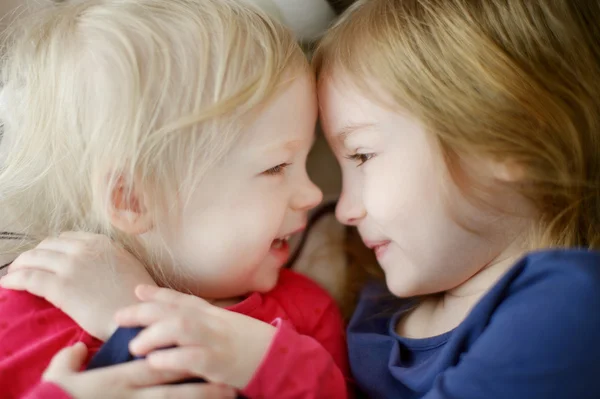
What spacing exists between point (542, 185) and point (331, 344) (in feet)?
1.40

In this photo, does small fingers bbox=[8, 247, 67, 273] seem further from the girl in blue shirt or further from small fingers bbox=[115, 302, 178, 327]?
the girl in blue shirt

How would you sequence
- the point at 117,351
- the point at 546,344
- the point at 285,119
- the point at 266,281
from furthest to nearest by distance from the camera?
the point at 266,281, the point at 285,119, the point at 117,351, the point at 546,344

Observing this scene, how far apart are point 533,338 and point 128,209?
56 centimetres

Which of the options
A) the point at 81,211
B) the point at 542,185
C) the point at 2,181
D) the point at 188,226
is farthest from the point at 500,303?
the point at 2,181

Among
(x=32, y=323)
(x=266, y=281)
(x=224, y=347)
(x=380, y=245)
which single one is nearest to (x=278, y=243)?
(x=266, y=281)

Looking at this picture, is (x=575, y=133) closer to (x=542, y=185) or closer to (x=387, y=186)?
(x=542, y=185)

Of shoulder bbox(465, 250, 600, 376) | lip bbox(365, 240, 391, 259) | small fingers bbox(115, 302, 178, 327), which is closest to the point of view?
shoulder bbox(465, 250, 600, 376)

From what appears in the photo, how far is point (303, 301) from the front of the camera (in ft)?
3.43

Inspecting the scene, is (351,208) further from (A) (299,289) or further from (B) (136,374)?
(B) (136,374)

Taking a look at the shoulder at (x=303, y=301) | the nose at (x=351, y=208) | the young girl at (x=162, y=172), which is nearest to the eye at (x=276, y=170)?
the young girl at (x=162, y=172)

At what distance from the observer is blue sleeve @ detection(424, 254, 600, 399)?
67 cm

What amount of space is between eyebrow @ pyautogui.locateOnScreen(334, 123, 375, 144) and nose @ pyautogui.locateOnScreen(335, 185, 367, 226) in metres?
0.09

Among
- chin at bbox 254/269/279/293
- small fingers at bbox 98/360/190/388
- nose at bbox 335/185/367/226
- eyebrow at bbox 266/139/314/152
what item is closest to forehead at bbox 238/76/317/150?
eyebrow at bbox 266/139/314/152

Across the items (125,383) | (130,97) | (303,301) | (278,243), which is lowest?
(303,301)
